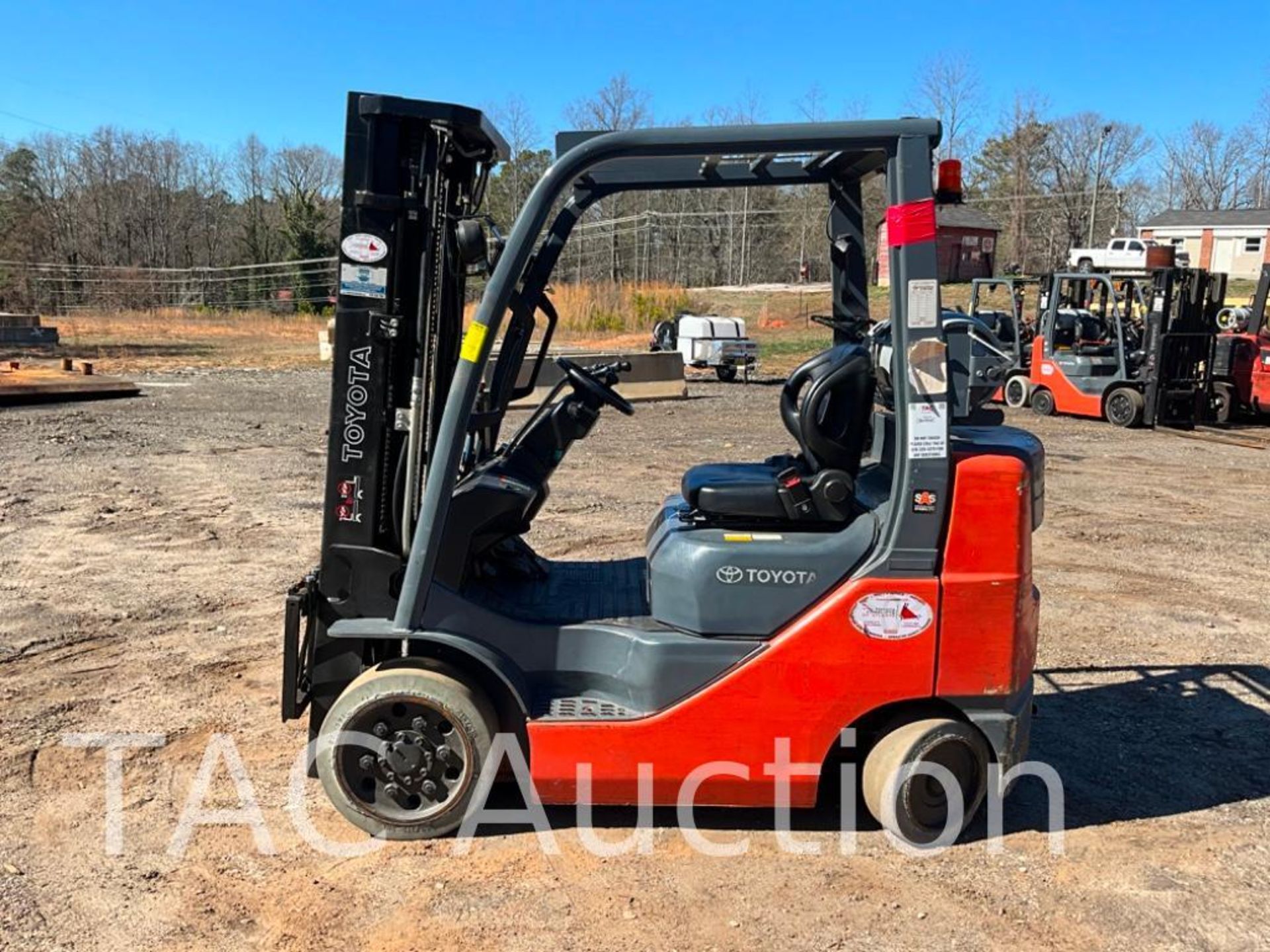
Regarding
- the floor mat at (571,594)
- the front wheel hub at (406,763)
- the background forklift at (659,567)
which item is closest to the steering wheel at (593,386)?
the background forklift at (659,567)

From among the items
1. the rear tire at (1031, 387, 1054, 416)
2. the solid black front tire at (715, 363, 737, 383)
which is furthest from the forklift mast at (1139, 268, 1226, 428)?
the solid black front tire at (715, 363, 737, 383)

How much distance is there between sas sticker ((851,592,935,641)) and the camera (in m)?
3.64

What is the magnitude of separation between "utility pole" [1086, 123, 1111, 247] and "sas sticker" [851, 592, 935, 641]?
5344 cm

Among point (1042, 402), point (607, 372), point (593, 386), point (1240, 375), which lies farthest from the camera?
point (1042, 402)

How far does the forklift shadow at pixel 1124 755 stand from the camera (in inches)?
161

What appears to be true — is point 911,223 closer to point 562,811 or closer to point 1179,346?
point 562,811

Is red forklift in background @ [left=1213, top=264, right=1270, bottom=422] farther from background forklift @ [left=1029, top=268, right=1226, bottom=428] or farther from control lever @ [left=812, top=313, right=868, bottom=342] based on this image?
control lever @ [left=812, top=313, right=868, bottom=342]

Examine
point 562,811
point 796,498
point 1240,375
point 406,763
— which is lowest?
point 562,811

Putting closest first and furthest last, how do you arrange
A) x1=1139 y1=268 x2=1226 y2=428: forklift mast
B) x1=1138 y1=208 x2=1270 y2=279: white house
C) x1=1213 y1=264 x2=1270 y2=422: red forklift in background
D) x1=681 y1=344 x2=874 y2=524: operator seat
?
1. x1=681 y1=344 x2=874 y2=524: operator seat
2. x1=1139 y1=268 x2=1226 y2=428: forklift mast
3. x1=1213 y1=264 x2=1270 y2=422: red forklift in background
4. x1=1138 y1=208 x2=1270 y2=279: white house

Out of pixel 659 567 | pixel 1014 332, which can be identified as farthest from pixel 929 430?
pixel 1014 332

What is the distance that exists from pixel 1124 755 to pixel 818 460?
2.22 meters

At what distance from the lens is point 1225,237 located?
180 ft

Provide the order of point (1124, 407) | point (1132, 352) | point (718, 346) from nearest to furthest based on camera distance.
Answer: point (1124, 407), point (1132, 352), point (718, 346)

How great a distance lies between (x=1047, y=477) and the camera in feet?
38.3
